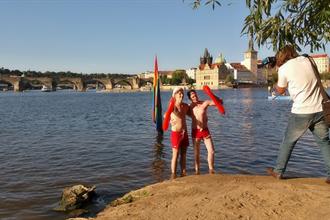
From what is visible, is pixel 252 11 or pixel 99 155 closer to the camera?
pixel 252 11

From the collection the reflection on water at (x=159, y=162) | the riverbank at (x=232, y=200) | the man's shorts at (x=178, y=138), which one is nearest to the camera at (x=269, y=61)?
the riverbank at (x=232, y=200)

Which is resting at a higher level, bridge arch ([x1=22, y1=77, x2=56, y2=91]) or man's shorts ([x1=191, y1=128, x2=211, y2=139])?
bridge arch ([x1=22, y1=77, x2=56, y2=91])

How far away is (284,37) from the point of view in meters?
5.75

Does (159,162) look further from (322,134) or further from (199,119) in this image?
(322,134)

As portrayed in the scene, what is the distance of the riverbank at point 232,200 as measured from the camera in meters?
5.37

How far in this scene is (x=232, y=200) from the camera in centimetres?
587

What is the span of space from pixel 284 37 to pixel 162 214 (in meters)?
3.14

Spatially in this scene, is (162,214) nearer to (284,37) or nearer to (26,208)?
(284,37)

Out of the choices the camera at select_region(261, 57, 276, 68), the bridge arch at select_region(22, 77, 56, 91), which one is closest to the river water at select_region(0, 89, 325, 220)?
the camera at select_region(261, 57, 276, 68)

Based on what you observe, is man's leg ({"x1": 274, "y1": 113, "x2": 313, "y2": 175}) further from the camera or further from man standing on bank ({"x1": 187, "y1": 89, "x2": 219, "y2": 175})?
man standing on bank ({"x1": 187, "y1": 89, "x2": 219, "y2": 175})

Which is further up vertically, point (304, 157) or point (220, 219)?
point (220, 219)

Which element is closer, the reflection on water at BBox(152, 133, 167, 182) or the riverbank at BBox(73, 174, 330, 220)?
the riverbank at BBox(73, 174, 330, 220)

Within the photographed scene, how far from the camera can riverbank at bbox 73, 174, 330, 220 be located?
5.37 metres

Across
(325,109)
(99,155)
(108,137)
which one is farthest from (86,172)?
(108,137)
